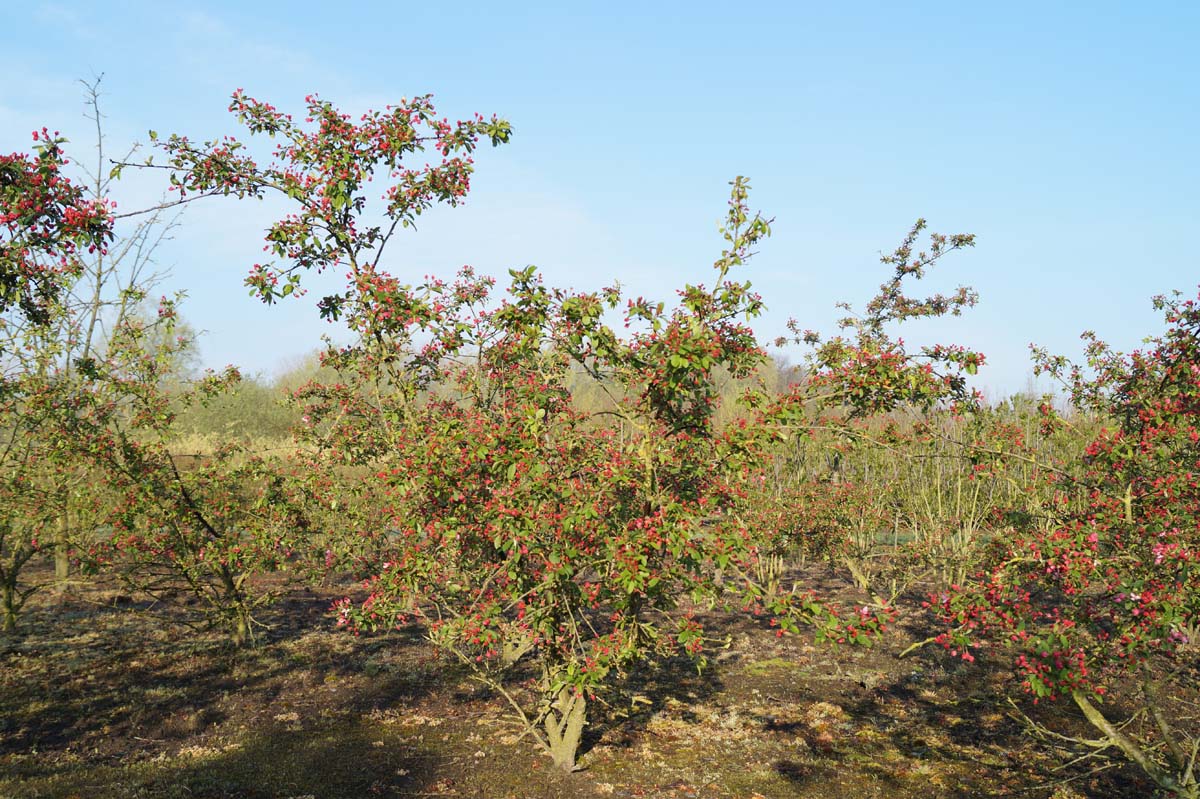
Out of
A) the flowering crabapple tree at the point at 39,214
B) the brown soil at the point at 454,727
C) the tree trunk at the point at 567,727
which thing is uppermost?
the flowering crabapple tree at the point at 39,214

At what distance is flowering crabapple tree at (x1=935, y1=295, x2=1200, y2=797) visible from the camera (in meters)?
5.75

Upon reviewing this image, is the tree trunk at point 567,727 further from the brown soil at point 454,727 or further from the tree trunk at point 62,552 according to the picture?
the tree trunk at point 62,552

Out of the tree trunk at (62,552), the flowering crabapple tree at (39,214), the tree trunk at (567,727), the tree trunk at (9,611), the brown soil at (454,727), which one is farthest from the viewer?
the tree trunk at (9,611)

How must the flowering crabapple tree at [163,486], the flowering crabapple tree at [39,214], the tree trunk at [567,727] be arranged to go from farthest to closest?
the flowering crabapple tree at [163,486], the tree trunk at [567,727], the flowering crabapple tree at [39,214]

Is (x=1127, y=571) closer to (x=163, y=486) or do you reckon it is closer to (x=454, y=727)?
(x=454, y=727)

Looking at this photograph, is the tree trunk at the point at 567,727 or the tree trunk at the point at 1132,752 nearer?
the tree trunk at the point at 1132,752

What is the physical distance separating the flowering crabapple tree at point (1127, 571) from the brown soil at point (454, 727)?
0.79 m

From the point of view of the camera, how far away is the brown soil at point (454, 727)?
27.1ft

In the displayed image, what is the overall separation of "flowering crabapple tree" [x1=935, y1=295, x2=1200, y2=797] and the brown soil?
31.1 inches

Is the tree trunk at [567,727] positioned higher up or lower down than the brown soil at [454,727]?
higher up

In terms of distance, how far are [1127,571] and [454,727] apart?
7.63 m

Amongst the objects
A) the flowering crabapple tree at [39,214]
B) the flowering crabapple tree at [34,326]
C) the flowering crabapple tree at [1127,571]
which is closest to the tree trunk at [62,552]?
the flowering crabapple tree at [34,326]

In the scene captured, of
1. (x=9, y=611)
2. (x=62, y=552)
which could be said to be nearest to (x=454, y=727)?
(x=9, y=611)

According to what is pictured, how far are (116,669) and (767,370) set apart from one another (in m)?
25.8
